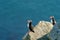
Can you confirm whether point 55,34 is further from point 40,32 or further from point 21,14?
point 21,14

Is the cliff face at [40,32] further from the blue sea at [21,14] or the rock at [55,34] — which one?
the blue sea at [21,14]

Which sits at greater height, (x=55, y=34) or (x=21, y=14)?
(x=55, y=34)

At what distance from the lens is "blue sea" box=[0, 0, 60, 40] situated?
1144 inches

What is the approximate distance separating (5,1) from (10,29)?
7065 millimetres

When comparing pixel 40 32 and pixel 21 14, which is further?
pixel 21 14

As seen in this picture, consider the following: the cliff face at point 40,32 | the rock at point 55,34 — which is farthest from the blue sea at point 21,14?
the rock at point 55,34

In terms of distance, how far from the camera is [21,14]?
107 feet

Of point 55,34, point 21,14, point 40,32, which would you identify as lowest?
point 21,14

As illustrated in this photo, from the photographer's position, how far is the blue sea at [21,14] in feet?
95.3

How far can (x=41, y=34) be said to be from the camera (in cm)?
2316

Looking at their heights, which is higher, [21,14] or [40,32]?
[40,32]

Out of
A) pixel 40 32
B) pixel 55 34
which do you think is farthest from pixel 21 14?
pixel 55 34

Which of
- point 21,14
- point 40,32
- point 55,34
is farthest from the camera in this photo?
point 21,14

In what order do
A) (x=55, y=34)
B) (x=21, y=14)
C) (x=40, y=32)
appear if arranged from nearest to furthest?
(x=55, y=34)
(x=40, y=32)
(x=21, y=14)
